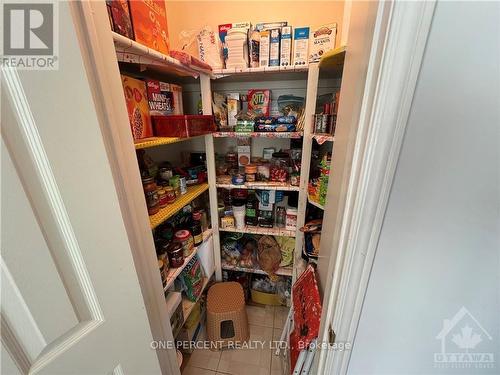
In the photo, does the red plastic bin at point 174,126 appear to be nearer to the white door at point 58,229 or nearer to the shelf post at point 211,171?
the shelf post at point 211,171

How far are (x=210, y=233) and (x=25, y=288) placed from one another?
1153 mm

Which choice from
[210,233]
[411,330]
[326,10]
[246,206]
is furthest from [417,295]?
[326,10]

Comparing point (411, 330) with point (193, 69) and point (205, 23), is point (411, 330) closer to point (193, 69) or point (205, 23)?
point (193, 69)

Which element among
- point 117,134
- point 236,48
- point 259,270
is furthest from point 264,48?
point 259,270

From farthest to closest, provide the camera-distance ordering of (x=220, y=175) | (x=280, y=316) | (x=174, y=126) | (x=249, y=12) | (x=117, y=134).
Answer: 1. (x=280, y=316)
2. (x=220, y=175)
3. (x=249, y=12)
4. (x=174, y=126)
5. (x=117, y=134)

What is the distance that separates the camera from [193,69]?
1.03 metres

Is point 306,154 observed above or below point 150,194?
above

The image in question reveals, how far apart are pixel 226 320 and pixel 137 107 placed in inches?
53.7

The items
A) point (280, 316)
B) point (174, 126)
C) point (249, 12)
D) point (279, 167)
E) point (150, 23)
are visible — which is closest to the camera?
point (150, 23)

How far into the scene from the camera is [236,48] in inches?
44.7

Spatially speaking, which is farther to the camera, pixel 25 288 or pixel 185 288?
pixel 185 288

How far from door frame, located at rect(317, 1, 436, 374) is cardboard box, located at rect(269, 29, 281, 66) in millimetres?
864

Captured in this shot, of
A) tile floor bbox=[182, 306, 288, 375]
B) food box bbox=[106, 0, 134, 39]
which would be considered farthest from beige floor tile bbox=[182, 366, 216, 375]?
food box bbox=[106, 0, 134, 39]

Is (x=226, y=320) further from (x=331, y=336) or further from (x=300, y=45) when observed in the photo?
(x=300, y=45)
